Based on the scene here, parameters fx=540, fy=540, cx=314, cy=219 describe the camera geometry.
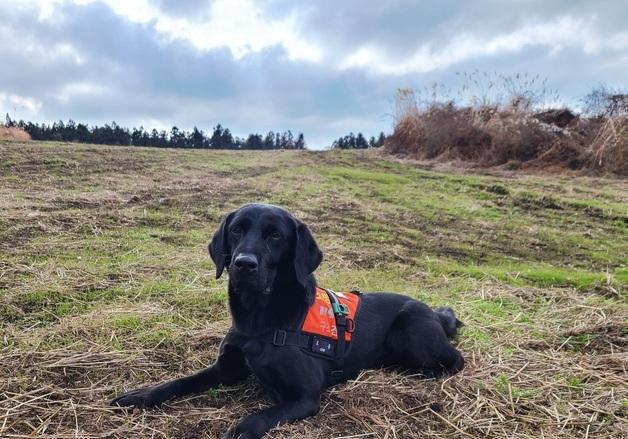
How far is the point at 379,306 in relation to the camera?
3.91 meters

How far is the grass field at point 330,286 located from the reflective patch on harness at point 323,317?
38cm


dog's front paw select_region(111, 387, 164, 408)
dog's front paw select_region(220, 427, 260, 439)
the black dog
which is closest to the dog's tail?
the black dog

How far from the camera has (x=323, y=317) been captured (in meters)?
3.48

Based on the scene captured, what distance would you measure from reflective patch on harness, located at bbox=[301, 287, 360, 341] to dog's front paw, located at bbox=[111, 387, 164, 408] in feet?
3.10

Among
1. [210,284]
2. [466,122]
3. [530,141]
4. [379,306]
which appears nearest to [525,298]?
[379,306]

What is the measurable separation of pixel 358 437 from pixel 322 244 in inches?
190

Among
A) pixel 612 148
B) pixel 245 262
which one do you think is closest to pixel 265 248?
pixel 245 262

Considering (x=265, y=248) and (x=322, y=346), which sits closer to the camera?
(x=265, y=248)

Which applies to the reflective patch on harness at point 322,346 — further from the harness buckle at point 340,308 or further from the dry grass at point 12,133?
the dry grass at point 12,133

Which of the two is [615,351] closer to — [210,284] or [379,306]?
[379,306]

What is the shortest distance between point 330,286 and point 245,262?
2917mm

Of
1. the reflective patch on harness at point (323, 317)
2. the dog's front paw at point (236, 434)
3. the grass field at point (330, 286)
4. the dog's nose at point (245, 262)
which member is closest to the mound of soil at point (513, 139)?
the grass field at point (330, 286)

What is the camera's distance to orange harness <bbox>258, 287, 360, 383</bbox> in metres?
3.25

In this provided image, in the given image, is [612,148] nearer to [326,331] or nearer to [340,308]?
[340,308]
